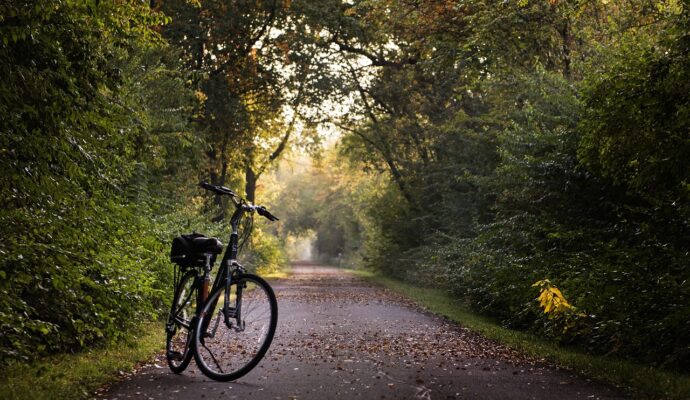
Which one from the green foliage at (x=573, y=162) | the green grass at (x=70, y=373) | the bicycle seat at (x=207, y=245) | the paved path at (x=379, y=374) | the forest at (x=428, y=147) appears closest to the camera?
the green grass at (x=70, y=373)

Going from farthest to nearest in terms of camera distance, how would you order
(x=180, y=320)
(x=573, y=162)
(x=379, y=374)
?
(x=573, y=162) < (x=180, y=320) < (x=379, y=374)

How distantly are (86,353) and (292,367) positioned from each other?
229cm

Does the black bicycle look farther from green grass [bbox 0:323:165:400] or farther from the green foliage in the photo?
the green foliage

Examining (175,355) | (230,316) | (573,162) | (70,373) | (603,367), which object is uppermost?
(573,162)

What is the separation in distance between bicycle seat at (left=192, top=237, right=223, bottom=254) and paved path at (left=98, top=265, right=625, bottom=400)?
1.26 meters

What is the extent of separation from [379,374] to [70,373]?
303 centimetres

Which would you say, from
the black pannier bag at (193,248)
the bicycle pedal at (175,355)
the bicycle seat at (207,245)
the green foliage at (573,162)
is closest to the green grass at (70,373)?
the bicycle pedal at (175,355)

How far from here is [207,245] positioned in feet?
23.0

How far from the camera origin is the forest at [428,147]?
6.58 m

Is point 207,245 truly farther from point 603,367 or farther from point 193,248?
point 603,367

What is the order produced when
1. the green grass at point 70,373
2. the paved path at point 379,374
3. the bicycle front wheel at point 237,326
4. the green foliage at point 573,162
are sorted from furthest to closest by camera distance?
the green foliage at point 573,162
the bicycle front wheel at point 237,326
the paved path at point 379,374
the green grass at point 70,373

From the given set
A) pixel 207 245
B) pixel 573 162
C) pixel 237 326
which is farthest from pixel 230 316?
pixel 573 162

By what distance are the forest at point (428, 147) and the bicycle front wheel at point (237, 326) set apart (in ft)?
3.93

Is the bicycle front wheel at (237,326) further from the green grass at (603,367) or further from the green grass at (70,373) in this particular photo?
the green grass at (603,367)
